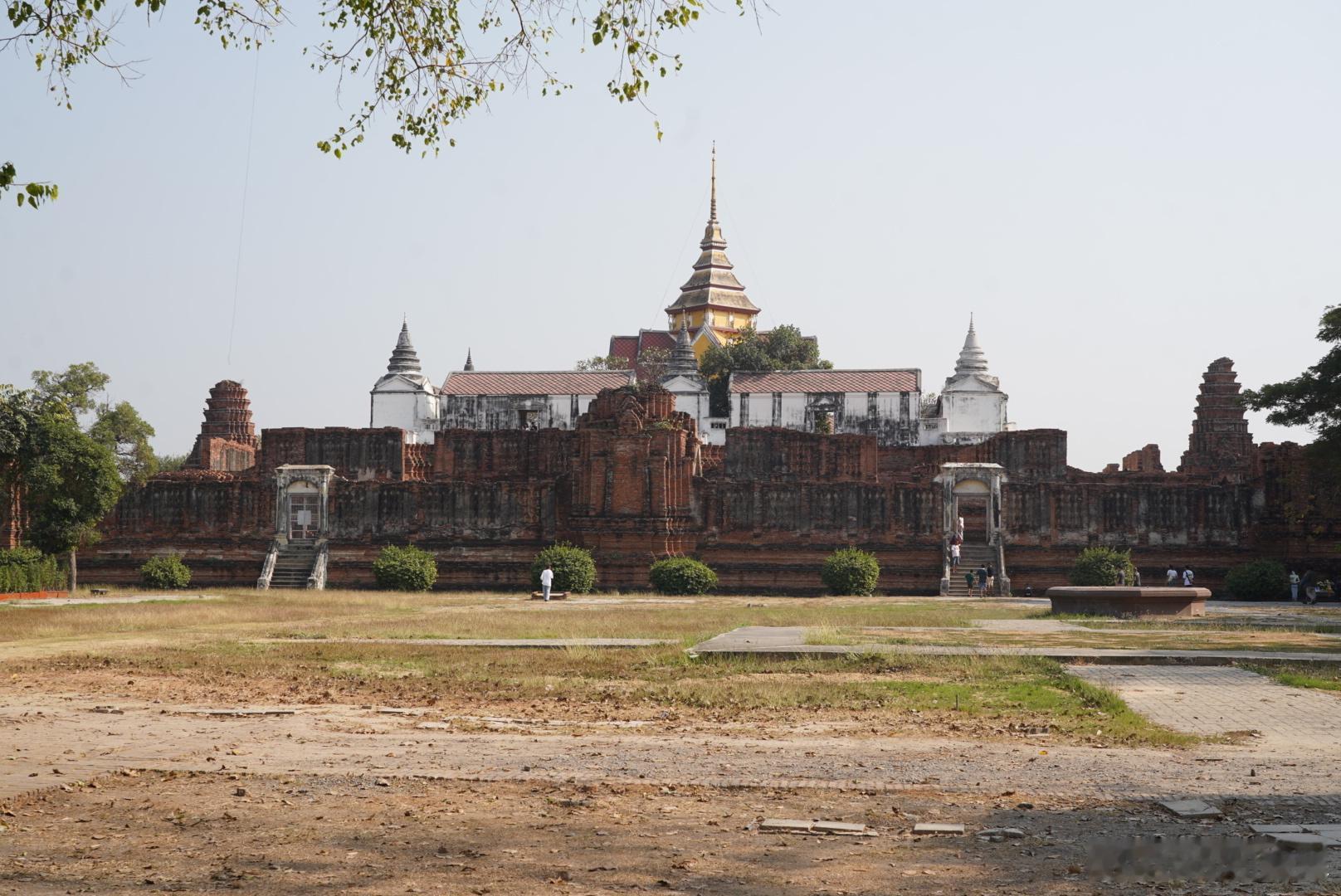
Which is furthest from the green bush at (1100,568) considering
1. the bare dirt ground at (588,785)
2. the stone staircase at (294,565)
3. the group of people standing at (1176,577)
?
the bare dirt ground at (588,785)

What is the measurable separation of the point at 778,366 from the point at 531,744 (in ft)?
204

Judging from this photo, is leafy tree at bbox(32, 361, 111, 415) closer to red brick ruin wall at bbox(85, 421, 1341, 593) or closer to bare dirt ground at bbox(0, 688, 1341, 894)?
red brick ruin wall at bbox(85, 421, 1341, 593)

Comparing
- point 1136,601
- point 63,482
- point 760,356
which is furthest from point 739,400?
point 1136,601

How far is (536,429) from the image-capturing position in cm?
4900

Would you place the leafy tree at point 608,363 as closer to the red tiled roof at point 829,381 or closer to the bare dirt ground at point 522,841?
the red tiled roof at point 829,381

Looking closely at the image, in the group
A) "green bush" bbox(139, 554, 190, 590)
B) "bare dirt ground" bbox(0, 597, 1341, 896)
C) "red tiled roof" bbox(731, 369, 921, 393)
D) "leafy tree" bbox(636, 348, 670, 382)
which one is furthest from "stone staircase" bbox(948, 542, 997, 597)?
"leafy tree" bbox(636, 348, 670, 382)

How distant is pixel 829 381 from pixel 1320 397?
91.3ft

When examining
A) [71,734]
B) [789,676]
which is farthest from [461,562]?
[71,734]

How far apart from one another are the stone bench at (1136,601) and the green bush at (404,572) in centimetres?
1802

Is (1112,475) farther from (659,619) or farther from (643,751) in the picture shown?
(643,751)

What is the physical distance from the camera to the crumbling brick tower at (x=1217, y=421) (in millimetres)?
57094

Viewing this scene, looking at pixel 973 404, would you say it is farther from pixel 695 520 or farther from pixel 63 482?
pixel 63 482

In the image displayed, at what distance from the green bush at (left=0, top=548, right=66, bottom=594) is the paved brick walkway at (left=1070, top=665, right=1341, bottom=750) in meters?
26.0

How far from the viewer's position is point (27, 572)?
34.6 meters
